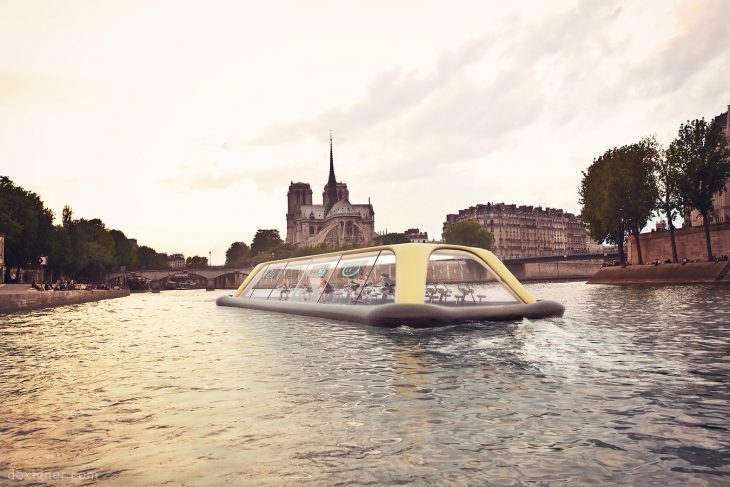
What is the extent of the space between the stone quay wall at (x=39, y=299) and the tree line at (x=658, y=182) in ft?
167

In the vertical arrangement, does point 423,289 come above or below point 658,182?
below

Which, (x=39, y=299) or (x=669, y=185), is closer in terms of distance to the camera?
(x=39, y=299)

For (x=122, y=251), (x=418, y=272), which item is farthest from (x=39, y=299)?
(x=122, y=251)

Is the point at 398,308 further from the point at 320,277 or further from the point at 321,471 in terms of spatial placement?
the point at 321,471

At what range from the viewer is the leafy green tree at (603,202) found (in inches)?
2544

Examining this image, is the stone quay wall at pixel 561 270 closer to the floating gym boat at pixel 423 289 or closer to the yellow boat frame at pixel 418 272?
the floating gym boat at pixel 423 289

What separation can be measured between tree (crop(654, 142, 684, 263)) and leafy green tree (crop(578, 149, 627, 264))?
387cm

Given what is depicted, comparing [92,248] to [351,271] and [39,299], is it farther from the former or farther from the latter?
[351,271]

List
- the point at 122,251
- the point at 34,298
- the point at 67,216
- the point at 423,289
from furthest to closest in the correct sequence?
the point at 122,251 < the point at 67,216 < the point at 34,298 < the point at 423,289

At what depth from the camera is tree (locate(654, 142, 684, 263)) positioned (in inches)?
2440

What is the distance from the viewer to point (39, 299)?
4788cm

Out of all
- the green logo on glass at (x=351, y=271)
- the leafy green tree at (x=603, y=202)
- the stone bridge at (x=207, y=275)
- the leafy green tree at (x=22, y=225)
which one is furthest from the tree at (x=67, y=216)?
the green logo on glass at (x=351, y=271)

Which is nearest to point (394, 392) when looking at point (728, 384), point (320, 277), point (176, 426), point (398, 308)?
point (176, 426)

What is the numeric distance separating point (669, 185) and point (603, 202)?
650 centimetres
